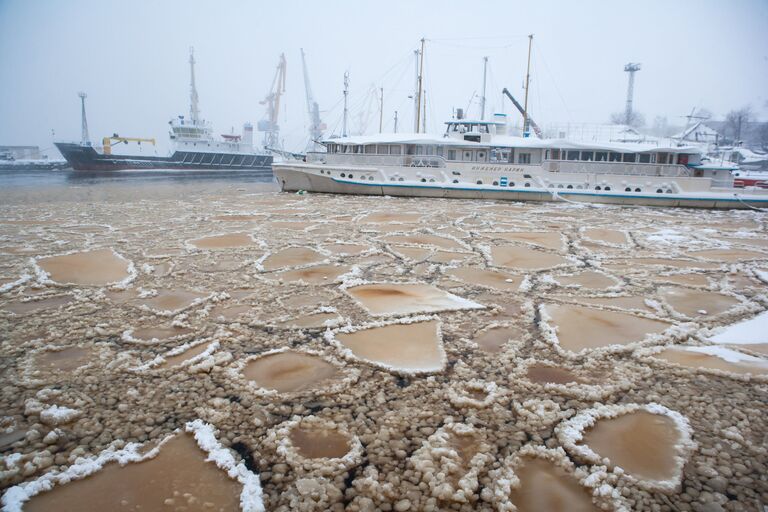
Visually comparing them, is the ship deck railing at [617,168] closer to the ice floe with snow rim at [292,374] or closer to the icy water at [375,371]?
the icy water at [375,371]

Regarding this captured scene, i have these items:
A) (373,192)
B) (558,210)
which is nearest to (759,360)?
(558,210)

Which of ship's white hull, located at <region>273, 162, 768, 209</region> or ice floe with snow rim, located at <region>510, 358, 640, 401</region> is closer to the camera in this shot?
ice floe with snow rim, located at <region>510, 358, 640, 401</region>

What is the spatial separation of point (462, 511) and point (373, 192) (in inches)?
748

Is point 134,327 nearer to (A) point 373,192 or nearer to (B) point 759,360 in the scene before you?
(B) point 759,360

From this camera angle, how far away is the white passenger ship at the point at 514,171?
752 inches

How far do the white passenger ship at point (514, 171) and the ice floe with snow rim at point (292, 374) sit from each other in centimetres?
1677

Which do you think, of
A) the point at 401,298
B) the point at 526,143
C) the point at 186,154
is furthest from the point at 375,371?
the point at 186,154

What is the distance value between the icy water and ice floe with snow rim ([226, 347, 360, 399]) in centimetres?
2

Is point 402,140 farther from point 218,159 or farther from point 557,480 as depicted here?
point 218,159

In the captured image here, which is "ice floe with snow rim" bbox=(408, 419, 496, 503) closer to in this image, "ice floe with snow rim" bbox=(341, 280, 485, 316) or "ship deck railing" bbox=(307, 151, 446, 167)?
"ice floe with snow rim" bbox=(341, 280, 485, 316)

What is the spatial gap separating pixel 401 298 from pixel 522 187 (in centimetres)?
1609

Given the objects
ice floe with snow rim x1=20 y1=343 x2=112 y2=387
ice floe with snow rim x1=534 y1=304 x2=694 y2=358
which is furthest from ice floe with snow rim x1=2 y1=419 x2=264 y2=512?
ice floe with snow rim x1=534 y1=304 x2=694 y2=358

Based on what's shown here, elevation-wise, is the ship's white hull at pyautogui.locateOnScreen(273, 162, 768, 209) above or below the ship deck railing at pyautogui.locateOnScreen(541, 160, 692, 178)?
below

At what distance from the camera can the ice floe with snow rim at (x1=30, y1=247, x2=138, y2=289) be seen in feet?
19.2
